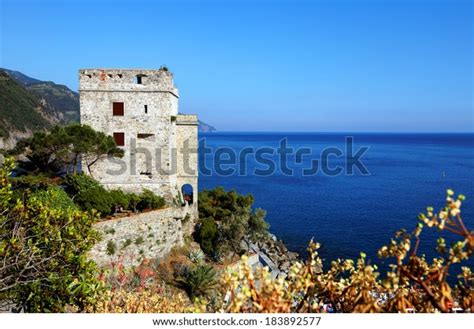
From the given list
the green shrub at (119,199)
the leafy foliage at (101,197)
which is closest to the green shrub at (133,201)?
the leafy foliage at (101,197)

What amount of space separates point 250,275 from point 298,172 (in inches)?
2778

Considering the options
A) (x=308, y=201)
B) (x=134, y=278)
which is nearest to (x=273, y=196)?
(x=308, y=201)

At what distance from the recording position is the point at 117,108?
19.4 m

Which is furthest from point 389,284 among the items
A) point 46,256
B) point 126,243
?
point 126,243

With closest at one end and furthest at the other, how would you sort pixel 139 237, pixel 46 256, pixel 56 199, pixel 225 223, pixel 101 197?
pixel 46 256, pixel 56 199, pixel 101 197, pixel 139 237, pixel 225 223

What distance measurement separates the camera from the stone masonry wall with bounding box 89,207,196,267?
1577 centimetres

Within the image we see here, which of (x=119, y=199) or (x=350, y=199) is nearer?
(x=119, y=199)

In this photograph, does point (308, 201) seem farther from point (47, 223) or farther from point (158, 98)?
point (47, 223)

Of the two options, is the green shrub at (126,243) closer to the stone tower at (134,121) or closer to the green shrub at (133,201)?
the green shrub at (133,201)

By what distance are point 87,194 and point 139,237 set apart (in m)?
2.93

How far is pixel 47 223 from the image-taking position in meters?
7.93

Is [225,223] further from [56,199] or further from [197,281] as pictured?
[56,199]

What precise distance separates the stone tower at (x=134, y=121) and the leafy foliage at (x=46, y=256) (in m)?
11.2

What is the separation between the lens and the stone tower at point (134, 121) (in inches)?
755
